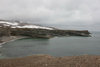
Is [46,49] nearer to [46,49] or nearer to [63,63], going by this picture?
[46,49]

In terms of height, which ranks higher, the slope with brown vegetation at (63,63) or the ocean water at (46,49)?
the slope with brown vegetation at (63,63)

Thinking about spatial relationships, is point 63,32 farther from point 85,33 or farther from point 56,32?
point 85,33

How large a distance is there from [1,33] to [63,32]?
64.5m

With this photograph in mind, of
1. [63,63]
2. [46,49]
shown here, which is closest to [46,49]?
[46,49]

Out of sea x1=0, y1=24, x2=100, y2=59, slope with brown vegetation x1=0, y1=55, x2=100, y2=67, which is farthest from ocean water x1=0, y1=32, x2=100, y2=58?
slope with brown vegetation x1=0, y1=55, x2=100, y2=67

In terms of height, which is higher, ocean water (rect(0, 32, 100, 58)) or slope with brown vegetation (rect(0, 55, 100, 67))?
slope with brown vegetation (rect(0, 55, 100, 67))

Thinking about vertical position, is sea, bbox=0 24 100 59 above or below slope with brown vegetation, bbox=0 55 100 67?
below

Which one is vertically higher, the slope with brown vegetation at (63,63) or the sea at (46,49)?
the slope with brown vegetation at (63,63)

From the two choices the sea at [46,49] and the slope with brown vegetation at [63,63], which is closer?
the slope with brown vegetation at [63,63]

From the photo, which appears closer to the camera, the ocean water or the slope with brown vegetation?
the slope with brown vegetation

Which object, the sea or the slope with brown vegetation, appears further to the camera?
the sea

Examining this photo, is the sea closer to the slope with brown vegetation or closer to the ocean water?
the ocean water

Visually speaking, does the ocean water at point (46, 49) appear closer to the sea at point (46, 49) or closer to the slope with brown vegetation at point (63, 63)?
the sea at point (46, 49)

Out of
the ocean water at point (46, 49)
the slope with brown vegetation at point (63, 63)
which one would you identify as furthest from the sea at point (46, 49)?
the slope with brown vegetation at point (63, 63)
